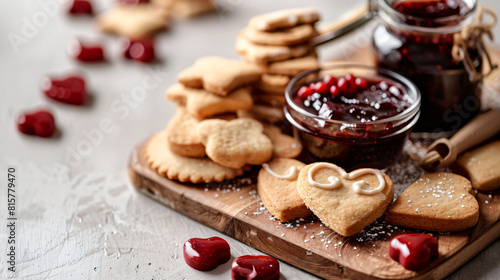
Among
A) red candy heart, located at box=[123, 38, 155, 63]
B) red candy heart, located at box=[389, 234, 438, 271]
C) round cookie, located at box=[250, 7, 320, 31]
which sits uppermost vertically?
round cookie, located at box=[250, 7, 320, 31]

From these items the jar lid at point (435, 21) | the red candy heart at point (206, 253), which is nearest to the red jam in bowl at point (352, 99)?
the jar lid at point (435, 21)

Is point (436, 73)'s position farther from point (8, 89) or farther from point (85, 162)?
point (8, 89)

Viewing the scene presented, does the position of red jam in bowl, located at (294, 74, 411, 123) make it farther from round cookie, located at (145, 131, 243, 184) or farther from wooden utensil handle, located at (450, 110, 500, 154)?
round cookie, located at (145, 131, 243, 184)

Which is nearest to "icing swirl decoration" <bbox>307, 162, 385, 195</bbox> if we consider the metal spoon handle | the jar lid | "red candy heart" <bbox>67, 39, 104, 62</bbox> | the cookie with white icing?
the cookie with white icing

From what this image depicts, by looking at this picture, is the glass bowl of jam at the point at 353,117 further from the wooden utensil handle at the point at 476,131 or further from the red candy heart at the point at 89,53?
the red candy heart at the point at 89,53

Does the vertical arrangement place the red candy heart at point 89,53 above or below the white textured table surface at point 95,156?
above

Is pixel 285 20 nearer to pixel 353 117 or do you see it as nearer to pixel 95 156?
pixel 353 117
